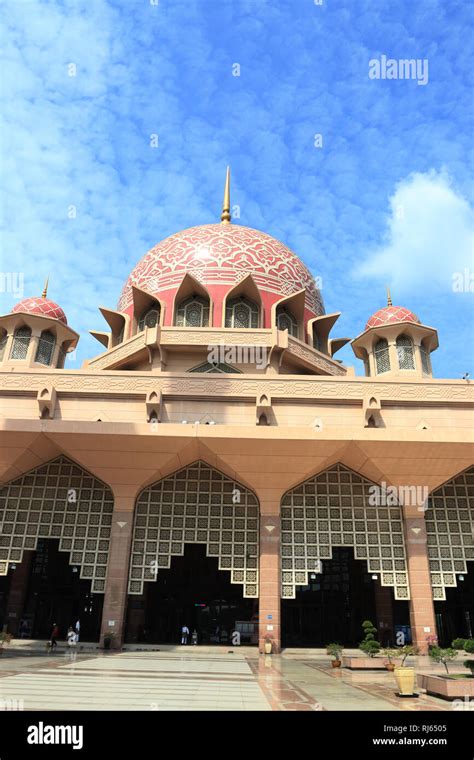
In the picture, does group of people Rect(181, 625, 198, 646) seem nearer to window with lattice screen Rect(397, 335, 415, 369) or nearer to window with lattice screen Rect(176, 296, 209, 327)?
window with lattice screen Rect(176, 296, 209, 327)

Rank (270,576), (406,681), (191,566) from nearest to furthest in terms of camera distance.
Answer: (406,681), (270,576), (191,566)

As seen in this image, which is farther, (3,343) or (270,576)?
(3,343)

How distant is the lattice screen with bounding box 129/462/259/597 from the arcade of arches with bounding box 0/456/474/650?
0.14 ft

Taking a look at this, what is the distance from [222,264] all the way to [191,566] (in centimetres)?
1643

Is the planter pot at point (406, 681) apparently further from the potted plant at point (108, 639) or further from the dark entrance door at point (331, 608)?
the dark entrance door at point (331, 608)

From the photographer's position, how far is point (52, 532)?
22719 millimetres

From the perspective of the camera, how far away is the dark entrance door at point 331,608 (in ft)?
83.4

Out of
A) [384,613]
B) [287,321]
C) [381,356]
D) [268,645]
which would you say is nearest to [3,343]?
[287,321]

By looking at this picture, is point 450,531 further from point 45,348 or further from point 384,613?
point 45,348

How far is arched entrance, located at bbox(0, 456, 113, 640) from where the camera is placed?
2239cm
